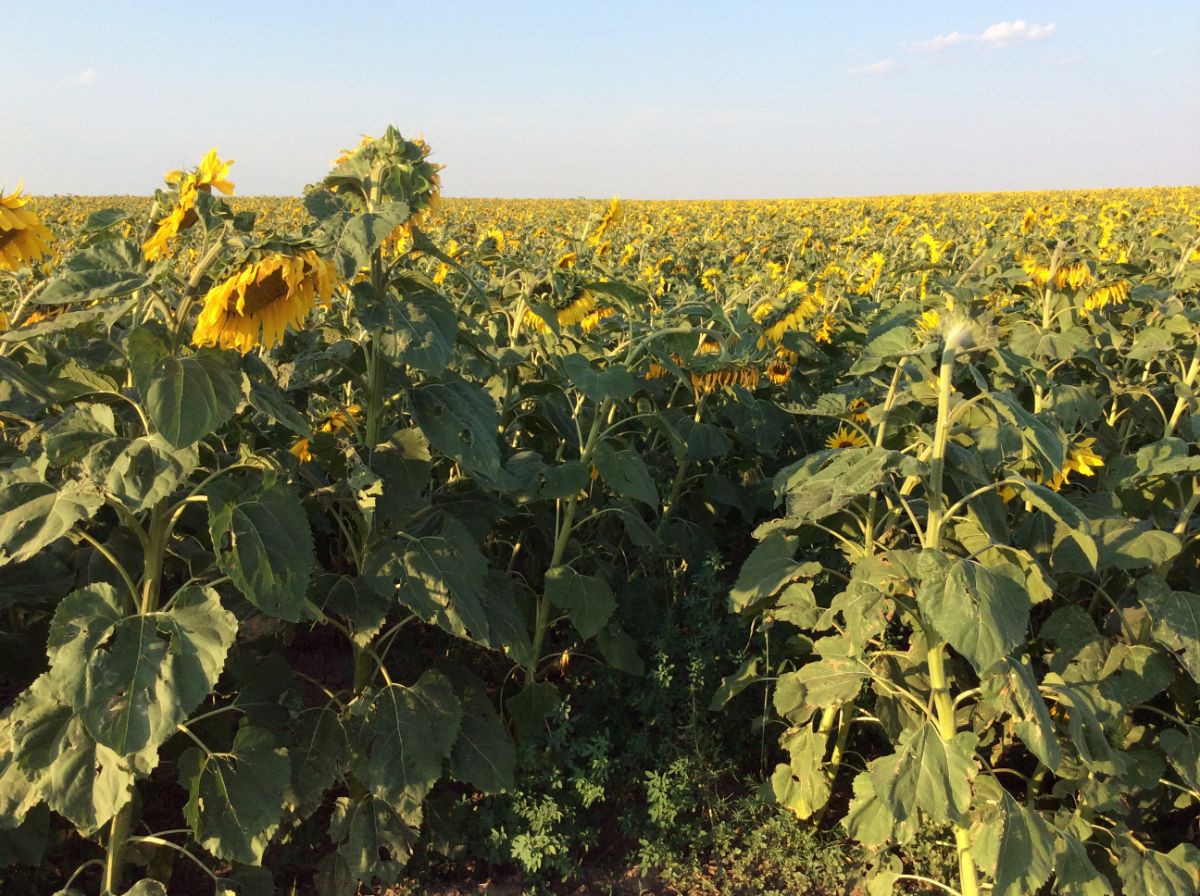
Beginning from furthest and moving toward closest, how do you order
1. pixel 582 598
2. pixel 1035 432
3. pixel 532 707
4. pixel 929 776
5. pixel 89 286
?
pixel 532 707
pixel 582 598
pixel 929 776
pixel 1035 432
pixel 89 286

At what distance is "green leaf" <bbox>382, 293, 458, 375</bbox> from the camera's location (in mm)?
2152

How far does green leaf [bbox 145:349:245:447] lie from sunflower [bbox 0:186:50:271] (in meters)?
0.86

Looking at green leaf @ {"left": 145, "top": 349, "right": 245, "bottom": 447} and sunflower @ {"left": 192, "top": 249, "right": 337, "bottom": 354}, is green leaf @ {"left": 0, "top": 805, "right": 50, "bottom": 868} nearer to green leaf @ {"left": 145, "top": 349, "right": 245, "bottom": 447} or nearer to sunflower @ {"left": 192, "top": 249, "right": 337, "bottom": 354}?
green leaf @ {"left": 145, "top": 349, "right": 245, "bottom": 447}

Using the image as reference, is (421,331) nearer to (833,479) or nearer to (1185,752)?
(833,479)

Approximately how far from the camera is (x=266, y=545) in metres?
1.99

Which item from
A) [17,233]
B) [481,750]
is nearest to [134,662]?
[481,750]

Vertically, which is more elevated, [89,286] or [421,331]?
[89,286]

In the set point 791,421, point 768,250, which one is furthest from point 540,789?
point 768,250

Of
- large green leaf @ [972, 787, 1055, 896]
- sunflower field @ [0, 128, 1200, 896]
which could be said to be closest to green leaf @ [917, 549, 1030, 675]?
sunflower field @ [0, 128, 1200, 896]

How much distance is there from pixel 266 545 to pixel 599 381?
3.90 ft

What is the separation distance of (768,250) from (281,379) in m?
7.83

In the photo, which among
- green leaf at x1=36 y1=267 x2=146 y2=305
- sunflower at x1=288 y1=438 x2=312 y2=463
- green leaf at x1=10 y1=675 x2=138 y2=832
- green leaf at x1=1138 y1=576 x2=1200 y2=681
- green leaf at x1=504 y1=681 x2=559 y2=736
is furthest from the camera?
green leaf at x1=504 y1=681 x2=559 y2=736

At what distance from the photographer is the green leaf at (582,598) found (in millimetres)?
2939

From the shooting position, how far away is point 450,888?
2875mm
